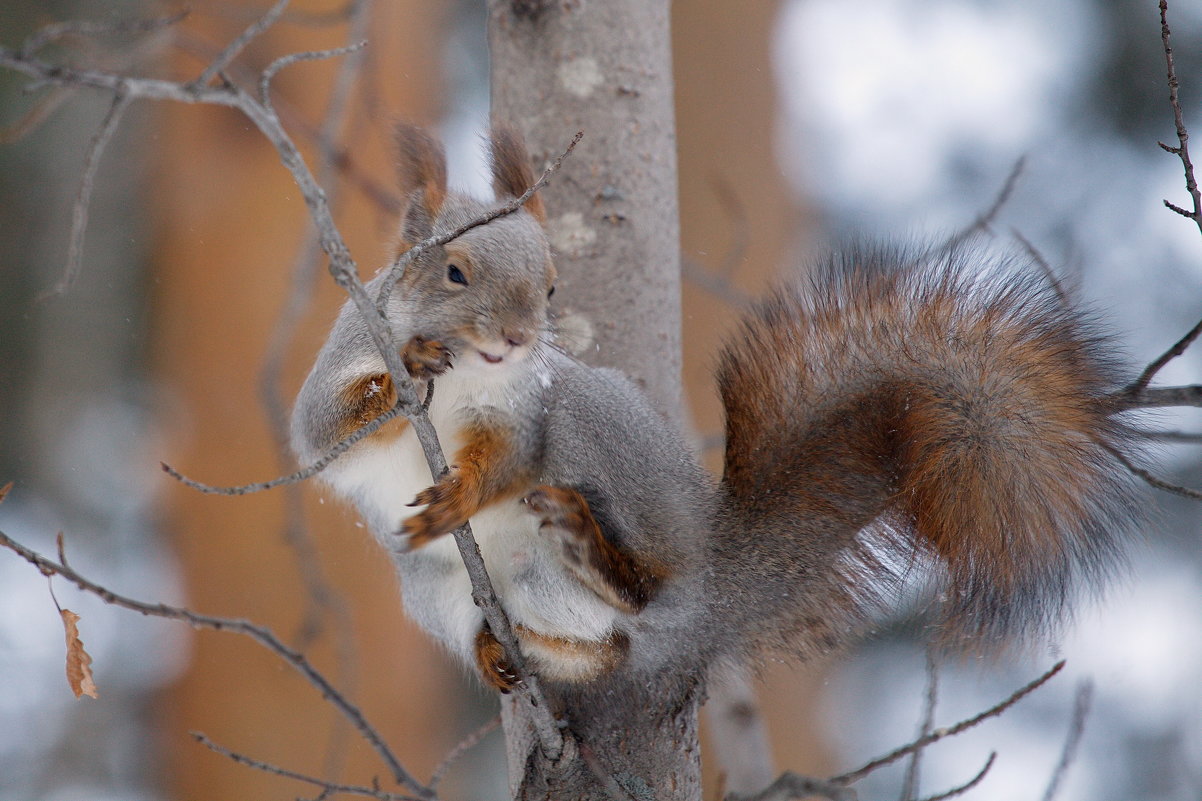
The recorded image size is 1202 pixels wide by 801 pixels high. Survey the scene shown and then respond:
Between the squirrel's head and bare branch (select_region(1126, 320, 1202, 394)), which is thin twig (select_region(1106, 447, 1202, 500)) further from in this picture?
the squirrel's head

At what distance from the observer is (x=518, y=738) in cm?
119

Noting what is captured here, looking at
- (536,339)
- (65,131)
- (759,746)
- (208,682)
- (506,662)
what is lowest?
(759,746)

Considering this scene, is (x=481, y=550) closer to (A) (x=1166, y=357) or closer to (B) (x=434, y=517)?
(B) (x=434, y=517)

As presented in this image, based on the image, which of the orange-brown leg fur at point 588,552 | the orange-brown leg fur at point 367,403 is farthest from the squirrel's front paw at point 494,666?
the orange-brown leg fur at point 367,403

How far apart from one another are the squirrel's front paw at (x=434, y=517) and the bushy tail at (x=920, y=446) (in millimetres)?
344

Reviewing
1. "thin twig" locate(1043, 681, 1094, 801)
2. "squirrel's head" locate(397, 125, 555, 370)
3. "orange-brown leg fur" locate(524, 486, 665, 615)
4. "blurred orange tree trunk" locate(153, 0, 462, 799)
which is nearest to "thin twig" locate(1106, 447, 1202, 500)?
"thin twig" locate(1043, 681, 1094, 801)

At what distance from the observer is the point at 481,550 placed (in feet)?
3.86

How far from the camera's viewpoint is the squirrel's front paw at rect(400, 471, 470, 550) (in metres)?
0.98

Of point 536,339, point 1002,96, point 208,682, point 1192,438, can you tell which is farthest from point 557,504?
point 1002,96

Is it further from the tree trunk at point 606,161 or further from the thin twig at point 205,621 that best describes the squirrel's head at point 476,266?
the thin twig at point 205,621

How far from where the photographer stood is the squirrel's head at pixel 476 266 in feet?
3.35

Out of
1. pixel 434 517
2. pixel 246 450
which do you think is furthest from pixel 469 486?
pixel 246 450

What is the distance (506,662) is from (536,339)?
1.21 ft

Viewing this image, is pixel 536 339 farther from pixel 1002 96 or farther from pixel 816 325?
pixel 1002 96
